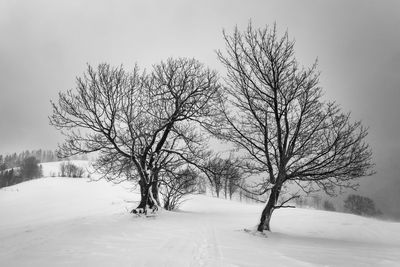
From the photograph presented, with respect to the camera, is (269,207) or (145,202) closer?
(269,207)

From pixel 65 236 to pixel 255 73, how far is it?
28.6 ft

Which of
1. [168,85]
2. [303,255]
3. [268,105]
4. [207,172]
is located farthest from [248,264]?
[168,85]

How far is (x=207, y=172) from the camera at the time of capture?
1390cm

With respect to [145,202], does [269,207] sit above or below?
above

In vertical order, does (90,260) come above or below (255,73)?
below

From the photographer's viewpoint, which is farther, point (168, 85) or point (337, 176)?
point (168, 85)

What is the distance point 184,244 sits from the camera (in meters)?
6.91

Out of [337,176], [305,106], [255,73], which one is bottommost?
[337,176]

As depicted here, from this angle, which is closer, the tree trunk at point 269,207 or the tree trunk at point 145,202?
the tree trunk at point 269,207

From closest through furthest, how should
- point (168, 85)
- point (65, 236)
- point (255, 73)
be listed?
1. point (65, 236)
2. point (255, 73)
3. point (168, 85)

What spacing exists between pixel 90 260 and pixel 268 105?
8.93 meters

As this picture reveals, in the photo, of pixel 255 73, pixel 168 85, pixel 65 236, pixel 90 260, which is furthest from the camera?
pixel 168 85

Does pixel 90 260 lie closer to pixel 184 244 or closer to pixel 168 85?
pixel 184 244

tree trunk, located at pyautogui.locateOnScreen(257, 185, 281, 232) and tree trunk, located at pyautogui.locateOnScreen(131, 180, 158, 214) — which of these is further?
tree trunk, located at pyautogui.locateOnScreen(131, 180, 158, 214)
